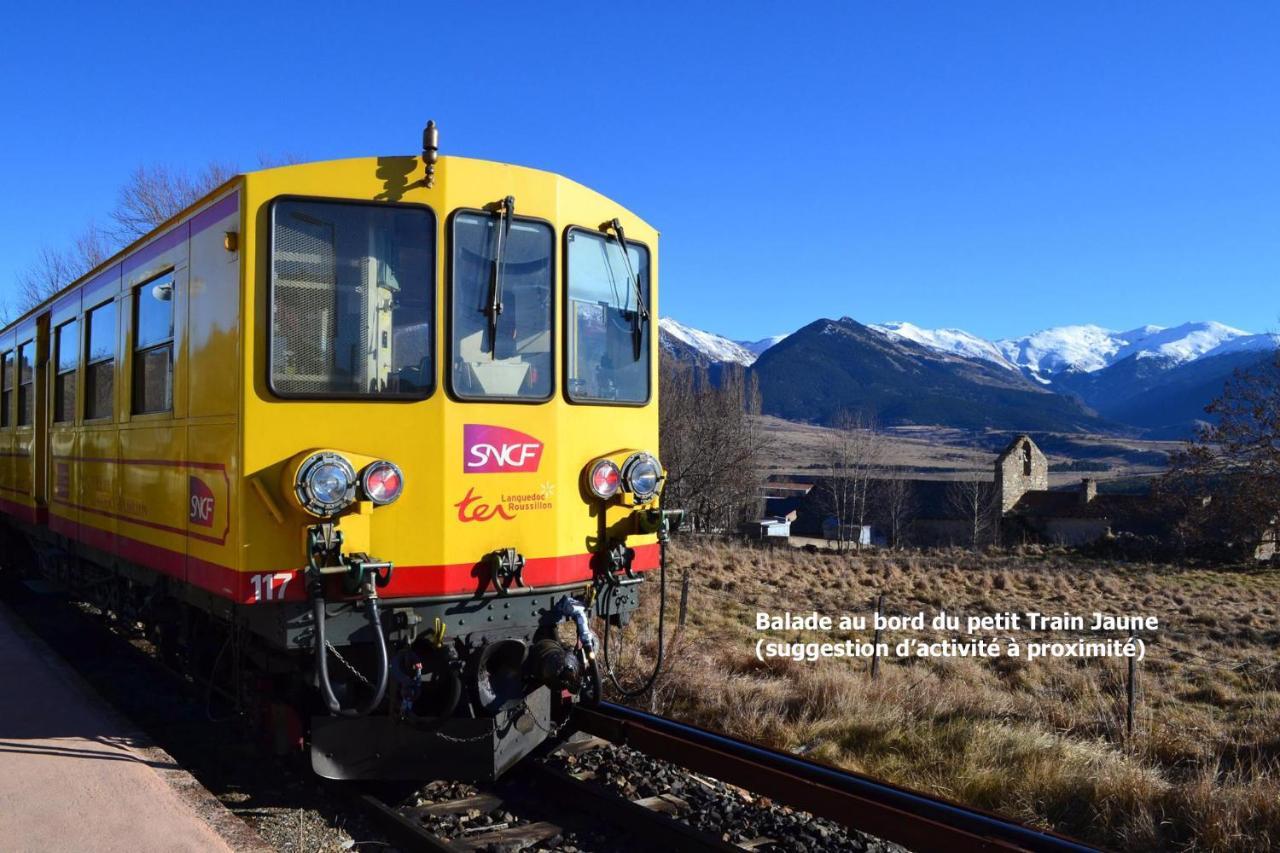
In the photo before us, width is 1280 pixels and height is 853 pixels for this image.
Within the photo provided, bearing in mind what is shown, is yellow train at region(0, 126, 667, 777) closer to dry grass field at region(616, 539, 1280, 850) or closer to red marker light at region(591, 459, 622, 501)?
red marker light at region(591, 459, 622, 501)

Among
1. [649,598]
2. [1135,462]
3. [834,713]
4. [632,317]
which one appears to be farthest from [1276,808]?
[1135,462]

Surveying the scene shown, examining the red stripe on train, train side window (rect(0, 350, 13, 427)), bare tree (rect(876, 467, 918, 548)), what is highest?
train side window (rect(0, 350, 13, 427))

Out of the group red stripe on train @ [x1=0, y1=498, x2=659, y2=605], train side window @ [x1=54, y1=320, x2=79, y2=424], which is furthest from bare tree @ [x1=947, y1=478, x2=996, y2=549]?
red stripe on train @ [x1=0, y1=498, x2=659, y2=605]

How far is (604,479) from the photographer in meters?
6.20

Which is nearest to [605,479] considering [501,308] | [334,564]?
[501,308]

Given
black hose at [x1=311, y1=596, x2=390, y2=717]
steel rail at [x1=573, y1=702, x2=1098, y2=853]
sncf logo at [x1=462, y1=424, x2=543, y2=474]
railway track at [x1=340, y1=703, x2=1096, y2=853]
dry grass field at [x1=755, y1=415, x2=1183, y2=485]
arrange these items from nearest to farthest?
steel rail at [x1=573, y1=702, x2=1098, y2=853] < railway track at [x1=340, y1=703, x2=1096, y2=853] < black hose at [x1=311, y1=596, x2=390, y2=717] < sncf logo at [x1=462, y1=424, x2=543, y2=474] < dry grass field at [x1=755, y1=415, x2=1183, y2=485]

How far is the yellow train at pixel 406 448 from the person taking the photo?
17.4 feet

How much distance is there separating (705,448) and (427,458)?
1781 inches

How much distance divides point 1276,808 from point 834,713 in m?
3.37

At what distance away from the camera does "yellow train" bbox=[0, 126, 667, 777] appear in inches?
209

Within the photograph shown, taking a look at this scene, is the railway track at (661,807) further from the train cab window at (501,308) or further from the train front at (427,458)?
the train cab window at (501,308)

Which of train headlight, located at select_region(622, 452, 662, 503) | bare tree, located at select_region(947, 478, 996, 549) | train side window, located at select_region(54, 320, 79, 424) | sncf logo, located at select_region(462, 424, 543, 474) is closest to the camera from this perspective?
sncf logo, located at select_region(462, 424, 543, 474)

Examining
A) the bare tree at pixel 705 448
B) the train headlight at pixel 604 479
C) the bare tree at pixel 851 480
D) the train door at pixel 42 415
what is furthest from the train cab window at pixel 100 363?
the bare tree at pixel 851 480

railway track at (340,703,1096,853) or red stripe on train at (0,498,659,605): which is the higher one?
red stripe on train at (0,498,659,605)
